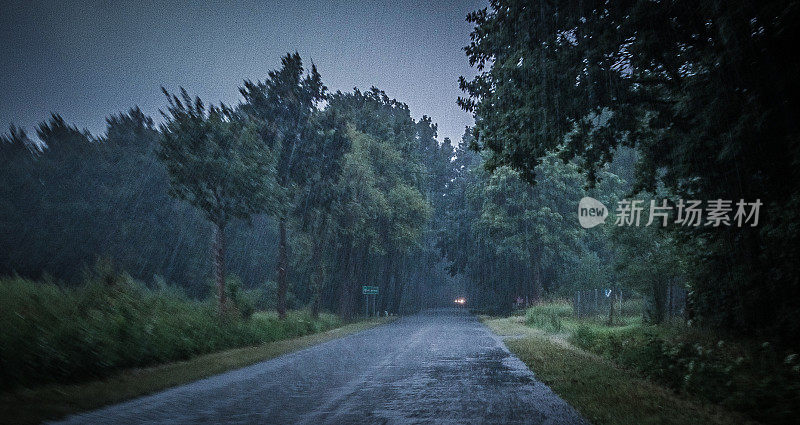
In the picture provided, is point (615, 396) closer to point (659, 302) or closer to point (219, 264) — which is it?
point (659, 302)

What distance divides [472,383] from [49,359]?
7838 mm

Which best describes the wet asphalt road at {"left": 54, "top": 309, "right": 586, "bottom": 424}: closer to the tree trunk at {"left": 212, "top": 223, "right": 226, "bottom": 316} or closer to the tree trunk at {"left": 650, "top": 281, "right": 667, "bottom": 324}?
the tree trunk at {"left": 212, "top": 223, "right": 226, "bottom": 316}

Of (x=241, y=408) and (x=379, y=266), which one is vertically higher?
(x=379, y=266)

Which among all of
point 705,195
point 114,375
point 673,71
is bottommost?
point 114,375

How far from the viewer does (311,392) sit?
945 centimetres

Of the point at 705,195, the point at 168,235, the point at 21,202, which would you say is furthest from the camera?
the point at 168,235

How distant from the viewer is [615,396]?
29.3ft

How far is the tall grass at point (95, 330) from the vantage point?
9664 millimetres

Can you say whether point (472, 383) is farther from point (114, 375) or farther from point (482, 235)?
point (482, 235)

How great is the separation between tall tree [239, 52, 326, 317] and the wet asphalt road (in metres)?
14.1

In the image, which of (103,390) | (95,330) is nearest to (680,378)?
(103,390)

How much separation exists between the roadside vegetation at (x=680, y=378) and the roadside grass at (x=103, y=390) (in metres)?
7.24

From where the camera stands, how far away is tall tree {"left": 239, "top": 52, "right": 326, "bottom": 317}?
26812 mm

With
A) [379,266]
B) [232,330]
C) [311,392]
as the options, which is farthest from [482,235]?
[311,392]
